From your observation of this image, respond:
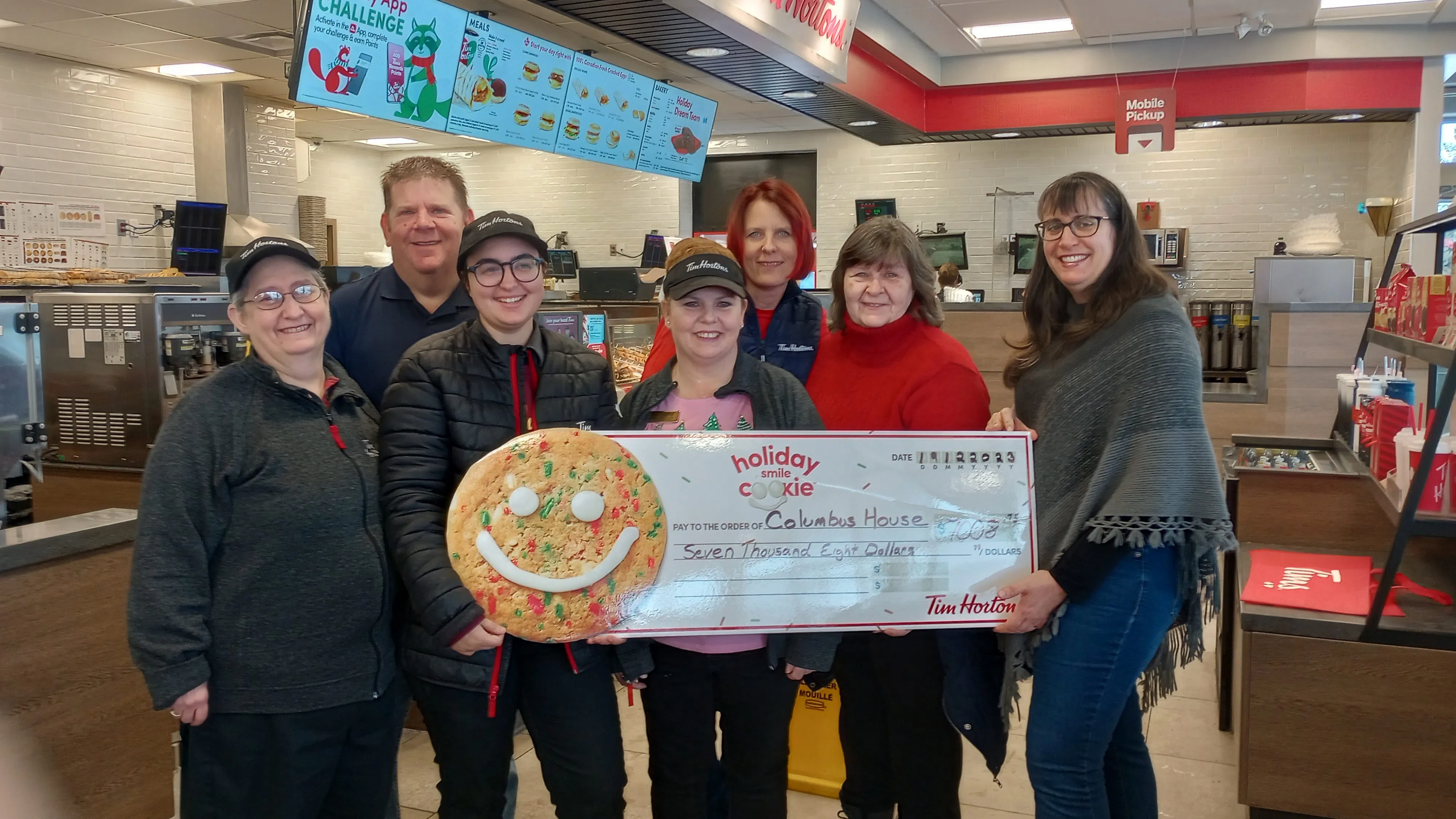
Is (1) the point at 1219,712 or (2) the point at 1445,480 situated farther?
(1) the point at 1219,712

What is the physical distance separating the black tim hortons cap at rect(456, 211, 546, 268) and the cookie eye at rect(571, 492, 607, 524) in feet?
1.64

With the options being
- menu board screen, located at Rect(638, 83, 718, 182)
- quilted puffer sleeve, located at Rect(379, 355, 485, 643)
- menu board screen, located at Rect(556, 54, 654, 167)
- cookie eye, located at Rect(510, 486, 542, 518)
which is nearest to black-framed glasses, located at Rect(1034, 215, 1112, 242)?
cookie eye, located at Rect(510, 486, 542, 518)

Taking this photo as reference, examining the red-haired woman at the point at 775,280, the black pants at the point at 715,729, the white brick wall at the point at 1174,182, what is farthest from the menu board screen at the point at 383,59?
the white brick wall at the point at 1174,182

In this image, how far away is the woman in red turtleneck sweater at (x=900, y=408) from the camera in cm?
219

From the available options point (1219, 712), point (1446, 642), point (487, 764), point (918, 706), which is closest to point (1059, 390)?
point (918, 706)

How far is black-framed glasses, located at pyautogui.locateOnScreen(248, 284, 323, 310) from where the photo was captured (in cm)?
189

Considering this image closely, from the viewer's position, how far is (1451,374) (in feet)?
6.78

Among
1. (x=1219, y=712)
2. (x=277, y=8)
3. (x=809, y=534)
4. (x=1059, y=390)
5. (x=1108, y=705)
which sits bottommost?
(x=1219, y=712)

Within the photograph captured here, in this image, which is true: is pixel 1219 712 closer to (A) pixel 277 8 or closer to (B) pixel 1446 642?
(B) pixel 1446 642

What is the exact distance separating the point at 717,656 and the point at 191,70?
8.27m

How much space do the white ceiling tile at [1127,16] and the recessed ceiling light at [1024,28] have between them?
12 centimetres

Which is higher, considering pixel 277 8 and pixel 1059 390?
pixel 277 8

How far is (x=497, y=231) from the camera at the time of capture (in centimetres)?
195

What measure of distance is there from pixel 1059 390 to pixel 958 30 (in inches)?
302
